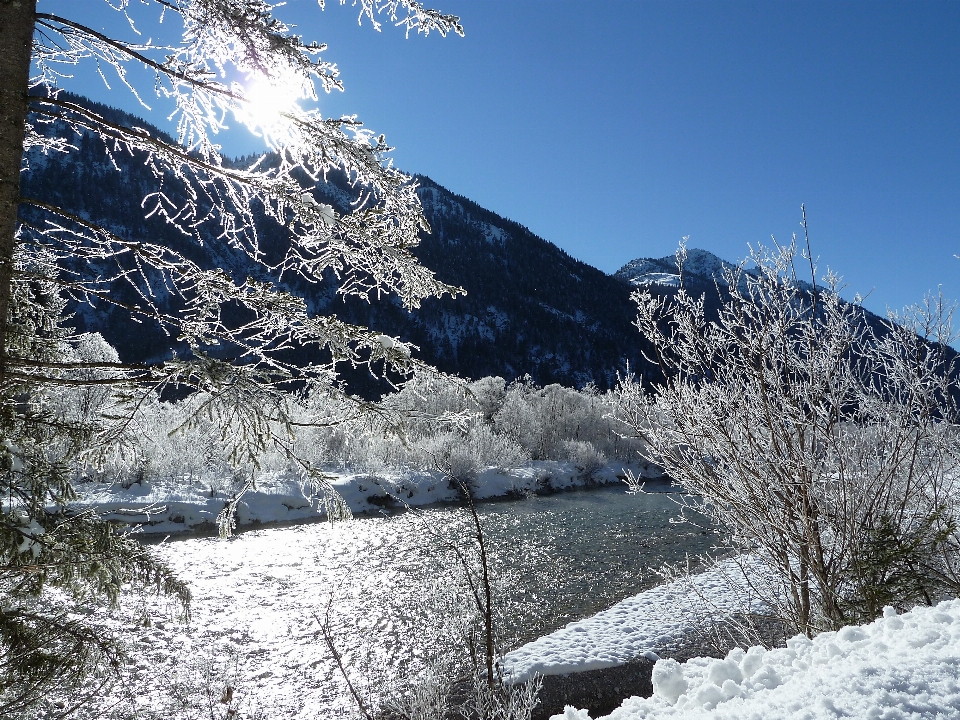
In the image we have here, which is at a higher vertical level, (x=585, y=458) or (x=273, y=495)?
(x=585, y=458)

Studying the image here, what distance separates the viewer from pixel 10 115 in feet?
10.5

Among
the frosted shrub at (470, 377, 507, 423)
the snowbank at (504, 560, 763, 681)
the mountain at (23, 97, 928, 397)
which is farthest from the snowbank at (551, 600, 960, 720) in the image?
the mountain at (23, 97, 928, 397)

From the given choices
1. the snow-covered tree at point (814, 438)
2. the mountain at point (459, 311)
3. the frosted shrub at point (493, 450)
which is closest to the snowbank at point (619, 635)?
the snow-covered tree at point (814, 438)

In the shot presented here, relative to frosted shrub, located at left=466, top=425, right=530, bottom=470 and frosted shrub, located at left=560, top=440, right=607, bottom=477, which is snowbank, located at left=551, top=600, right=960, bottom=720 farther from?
frosted shrub, located at left=560, top=440, right=607, bottom=477

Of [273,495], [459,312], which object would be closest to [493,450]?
[273,495]

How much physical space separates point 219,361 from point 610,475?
47.3m

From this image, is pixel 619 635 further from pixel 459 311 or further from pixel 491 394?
pixel 459 311

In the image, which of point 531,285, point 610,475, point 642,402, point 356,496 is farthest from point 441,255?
point 642,402

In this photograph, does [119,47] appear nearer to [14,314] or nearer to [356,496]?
[14,314]

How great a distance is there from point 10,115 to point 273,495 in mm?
29694

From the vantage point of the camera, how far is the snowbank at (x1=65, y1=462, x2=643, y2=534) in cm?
2609

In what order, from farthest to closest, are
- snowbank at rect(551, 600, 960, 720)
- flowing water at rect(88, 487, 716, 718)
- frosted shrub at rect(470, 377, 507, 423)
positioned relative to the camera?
frosted shrub at rect(470, 377, 507, 423), flowing water at rect(88, 487, 716, 718), snowbank at rect(551, 600, 960, 720)

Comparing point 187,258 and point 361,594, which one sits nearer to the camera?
point 187,258

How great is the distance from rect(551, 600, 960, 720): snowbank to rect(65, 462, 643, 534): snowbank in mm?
18274
